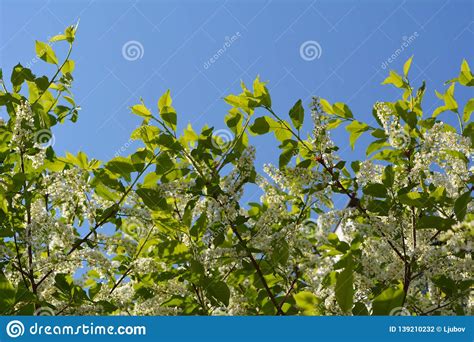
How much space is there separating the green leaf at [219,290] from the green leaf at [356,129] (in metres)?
1.45

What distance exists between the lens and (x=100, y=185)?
132 inches

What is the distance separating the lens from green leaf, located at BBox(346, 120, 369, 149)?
3.63 m

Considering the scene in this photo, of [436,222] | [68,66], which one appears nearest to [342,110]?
[436,222]

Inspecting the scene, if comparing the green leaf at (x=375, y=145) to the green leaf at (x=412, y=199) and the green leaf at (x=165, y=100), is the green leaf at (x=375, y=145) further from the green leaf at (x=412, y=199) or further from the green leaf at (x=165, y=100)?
the green leaf at (x=165, y=100)

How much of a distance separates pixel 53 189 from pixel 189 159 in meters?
0.91

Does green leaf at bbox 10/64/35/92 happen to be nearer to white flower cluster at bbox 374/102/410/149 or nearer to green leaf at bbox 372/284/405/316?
white flower cluster at bbox 374/102/410/149

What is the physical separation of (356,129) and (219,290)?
1.51 m

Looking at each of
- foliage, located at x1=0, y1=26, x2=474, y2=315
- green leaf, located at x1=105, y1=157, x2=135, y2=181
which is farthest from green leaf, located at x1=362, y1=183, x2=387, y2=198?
green leaf, located at x1=105, y1=157, x2=135, y2=181

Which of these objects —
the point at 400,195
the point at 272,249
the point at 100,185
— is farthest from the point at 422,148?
the point at 100,185

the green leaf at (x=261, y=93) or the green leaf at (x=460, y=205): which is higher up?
the green leaf at (x=261, y=93)

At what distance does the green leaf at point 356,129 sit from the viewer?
363 cm

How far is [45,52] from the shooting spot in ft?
13.3

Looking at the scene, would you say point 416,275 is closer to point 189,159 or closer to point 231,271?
point 231,271

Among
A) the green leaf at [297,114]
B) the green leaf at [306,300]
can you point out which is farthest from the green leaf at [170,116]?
the green leaf at [306,300]
